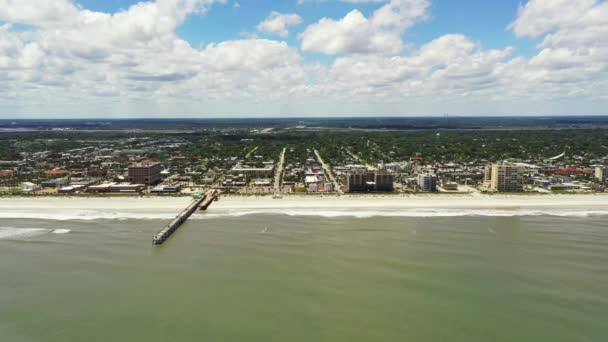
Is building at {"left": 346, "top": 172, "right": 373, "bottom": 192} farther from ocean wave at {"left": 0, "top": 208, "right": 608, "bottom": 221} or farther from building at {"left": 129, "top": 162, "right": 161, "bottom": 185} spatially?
building at {"left": 129, "top": 162, "right": 161, "bottom": 185}

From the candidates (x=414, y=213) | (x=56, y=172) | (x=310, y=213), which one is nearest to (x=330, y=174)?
(x=310, y=213)

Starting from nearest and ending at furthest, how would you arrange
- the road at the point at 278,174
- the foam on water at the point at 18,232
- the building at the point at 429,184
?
the foam on water at the point at 18,232
the building at the point at 429,184
the road at the point at 278,174

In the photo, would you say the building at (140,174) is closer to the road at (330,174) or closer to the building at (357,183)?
the road at (330,174)

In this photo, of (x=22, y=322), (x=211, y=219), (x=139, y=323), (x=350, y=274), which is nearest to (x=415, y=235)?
(x=350, y=274)

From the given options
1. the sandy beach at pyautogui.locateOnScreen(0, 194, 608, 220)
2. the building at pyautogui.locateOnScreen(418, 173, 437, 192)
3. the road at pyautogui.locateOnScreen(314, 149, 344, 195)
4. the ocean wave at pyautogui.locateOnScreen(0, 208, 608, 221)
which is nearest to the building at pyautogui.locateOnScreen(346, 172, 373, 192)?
the road at pyautogui.locateOnScreen(314, 149, 344, 195)

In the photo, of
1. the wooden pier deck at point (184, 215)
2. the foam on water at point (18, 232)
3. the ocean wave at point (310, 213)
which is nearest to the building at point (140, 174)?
the wooden pier deck at point (184, 215)

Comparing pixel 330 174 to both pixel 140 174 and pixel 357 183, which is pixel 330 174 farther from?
pixel 140 174

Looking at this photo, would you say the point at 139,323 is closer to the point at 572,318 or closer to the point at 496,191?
the point at 572,318
